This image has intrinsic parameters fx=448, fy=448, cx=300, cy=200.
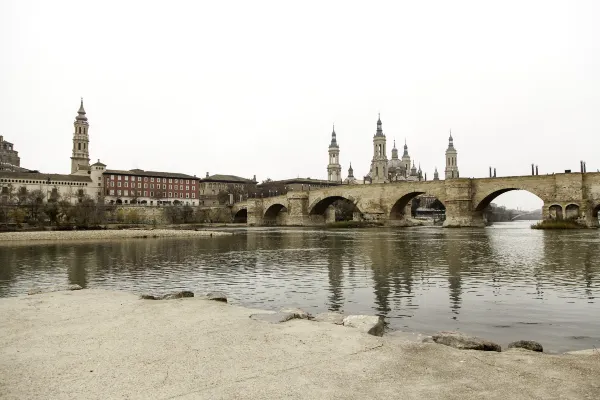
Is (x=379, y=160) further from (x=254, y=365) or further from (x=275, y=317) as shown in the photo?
(x=254, y=365)

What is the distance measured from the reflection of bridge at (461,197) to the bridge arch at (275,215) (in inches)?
199

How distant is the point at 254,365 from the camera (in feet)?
16.5

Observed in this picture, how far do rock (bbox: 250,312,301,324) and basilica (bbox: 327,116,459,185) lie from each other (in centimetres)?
11512

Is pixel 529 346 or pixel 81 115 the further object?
pixel 81 115

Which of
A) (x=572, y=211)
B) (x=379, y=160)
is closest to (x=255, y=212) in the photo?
(x=379, y=160)

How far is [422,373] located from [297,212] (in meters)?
72.3

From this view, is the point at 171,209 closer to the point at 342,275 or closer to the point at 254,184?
the point at 254,184

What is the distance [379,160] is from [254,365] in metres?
122

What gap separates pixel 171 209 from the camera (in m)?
87.6

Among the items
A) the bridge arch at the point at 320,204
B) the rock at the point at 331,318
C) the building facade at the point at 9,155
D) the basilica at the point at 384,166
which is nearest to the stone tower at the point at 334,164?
the basilica at the point at 384,166

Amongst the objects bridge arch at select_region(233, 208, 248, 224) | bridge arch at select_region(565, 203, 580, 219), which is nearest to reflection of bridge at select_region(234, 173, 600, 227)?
bridge arch at select_region(565, 203, 580, 219)

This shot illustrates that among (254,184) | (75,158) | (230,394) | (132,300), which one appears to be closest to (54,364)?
(230,394)

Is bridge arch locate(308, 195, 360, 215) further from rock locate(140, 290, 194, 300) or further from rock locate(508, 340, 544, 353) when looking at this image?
rock locate(508, 340, 544, 353)

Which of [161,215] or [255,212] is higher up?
[255,212]
